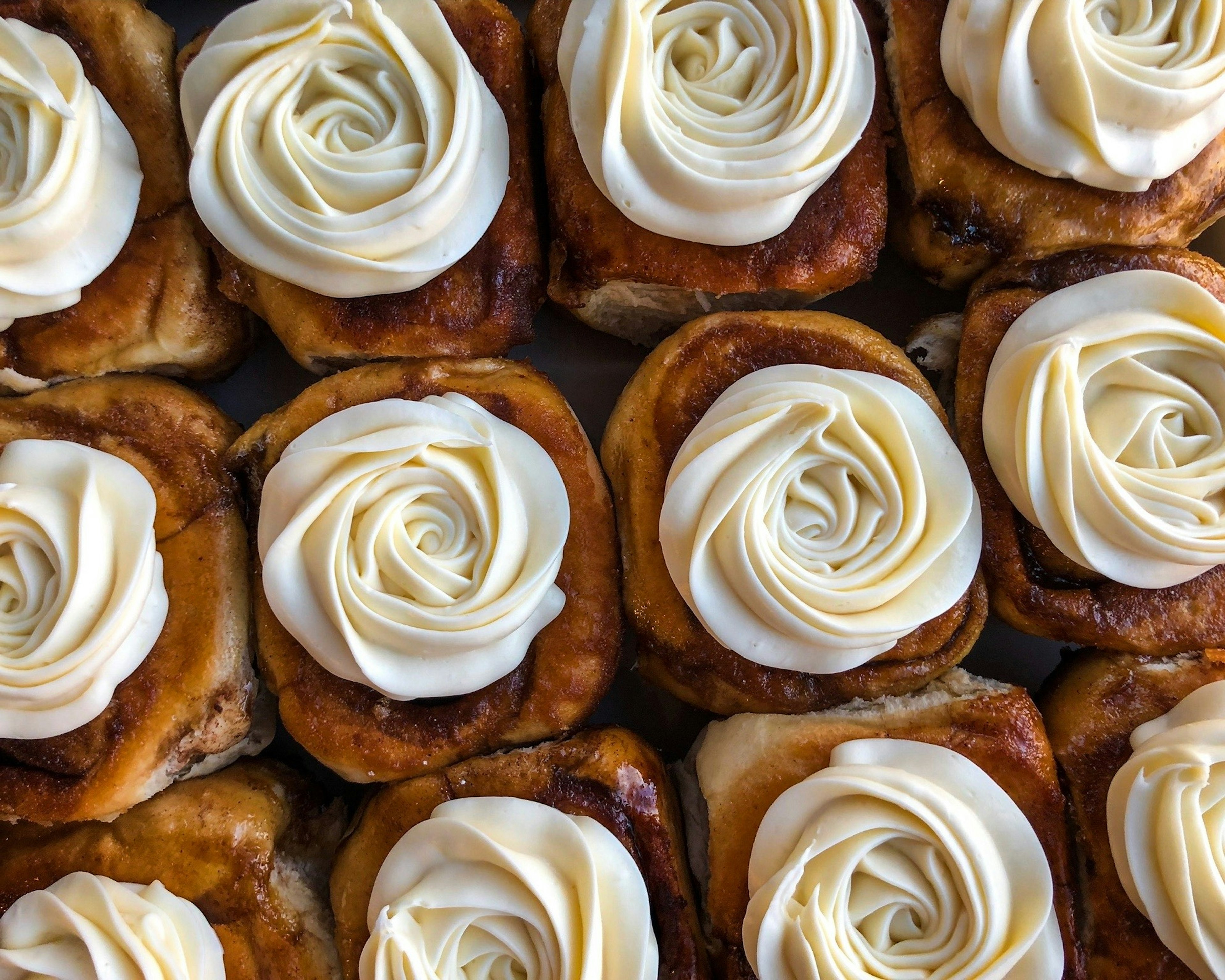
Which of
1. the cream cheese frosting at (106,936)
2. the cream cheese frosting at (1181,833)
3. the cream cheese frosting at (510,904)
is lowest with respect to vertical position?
the cream cheese frosting at (106,936)

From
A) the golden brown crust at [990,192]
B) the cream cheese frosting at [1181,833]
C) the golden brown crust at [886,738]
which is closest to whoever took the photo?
the cream cheese frosting at [1181,833]

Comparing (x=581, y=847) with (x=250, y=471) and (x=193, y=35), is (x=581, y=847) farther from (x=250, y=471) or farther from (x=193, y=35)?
(x=193, y=35)

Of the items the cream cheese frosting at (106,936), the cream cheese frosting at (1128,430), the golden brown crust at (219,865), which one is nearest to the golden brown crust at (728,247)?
the cream cheese frosting at (1128,430)

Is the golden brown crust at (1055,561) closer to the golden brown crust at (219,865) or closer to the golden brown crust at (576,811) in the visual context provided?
the golden brown crust at (576,811)

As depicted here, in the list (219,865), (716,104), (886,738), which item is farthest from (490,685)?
(716,104)

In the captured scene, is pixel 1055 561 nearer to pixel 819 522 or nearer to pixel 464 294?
pixel 819 522

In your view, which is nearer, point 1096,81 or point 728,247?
point 1096,81
